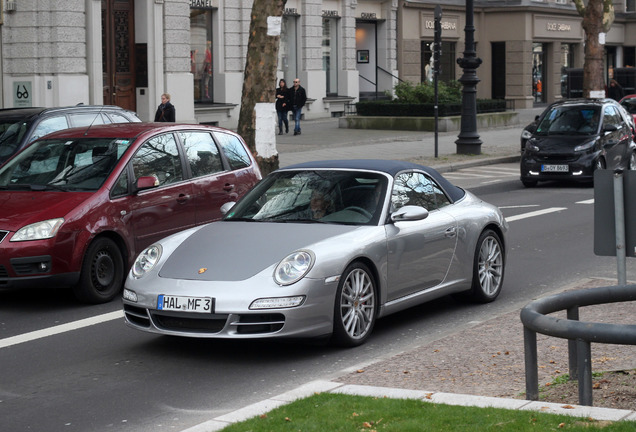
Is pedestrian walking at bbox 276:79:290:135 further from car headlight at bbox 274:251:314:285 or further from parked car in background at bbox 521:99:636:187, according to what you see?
car headlight at bbox 274:251:314:285

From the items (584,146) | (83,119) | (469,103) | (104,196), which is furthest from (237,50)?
(104,196)

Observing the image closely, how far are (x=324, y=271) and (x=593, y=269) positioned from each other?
485cm

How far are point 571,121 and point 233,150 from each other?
11691 millimetres

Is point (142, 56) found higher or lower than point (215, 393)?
higher

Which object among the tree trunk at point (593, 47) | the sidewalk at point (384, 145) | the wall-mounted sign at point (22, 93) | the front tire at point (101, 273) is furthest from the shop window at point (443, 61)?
the front tire at point (101, 273)

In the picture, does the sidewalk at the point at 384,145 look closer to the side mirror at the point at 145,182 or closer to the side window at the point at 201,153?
the side window at the point at 201,153

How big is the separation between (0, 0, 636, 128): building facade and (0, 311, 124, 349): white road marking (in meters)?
21.3

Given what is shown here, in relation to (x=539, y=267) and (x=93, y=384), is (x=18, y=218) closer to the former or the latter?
(x=93, y=384)

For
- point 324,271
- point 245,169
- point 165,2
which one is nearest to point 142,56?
point 165,2

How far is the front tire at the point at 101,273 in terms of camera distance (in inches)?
396

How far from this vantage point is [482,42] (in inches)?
2090

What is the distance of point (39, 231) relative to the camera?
9789mm

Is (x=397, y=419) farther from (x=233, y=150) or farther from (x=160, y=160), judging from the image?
(x=233, y=150)

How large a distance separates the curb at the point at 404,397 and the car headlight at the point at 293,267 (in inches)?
45.3
